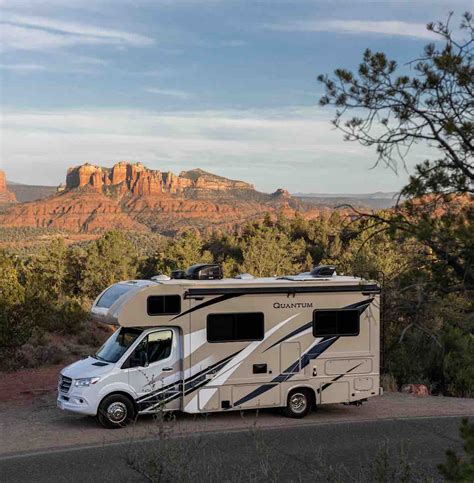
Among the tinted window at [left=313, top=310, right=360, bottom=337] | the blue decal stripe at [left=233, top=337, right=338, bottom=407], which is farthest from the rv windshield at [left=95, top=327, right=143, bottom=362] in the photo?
the tinted window at [left=313, top=310, right=360, bottom=337]

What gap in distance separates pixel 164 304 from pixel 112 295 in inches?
41.9

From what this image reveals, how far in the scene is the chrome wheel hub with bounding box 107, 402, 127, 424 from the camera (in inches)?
520

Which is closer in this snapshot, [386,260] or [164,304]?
[164,304]

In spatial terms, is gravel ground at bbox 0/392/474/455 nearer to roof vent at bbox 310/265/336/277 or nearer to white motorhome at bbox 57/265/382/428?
white motorhome at bbox 57/265/382/428

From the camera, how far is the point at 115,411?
13258 mm

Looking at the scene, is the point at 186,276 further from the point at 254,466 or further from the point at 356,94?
the point at 356,94

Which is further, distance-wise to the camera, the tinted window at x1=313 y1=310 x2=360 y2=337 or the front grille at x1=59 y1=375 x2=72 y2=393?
the tinted window at x1=313 y1=310 x2=360 y2=337

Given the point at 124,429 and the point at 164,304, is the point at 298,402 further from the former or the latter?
the point at 124,429

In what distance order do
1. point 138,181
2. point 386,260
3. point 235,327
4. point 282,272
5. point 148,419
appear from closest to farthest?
point 235,327, point 148,419, point 386,260, point 282,272, point 138,181

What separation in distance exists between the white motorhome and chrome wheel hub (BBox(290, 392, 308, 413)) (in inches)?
0.8

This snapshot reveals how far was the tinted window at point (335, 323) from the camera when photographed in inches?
574

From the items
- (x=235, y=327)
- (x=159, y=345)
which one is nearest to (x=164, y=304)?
(x=159, y=345)

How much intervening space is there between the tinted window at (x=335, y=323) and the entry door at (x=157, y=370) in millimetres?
2821

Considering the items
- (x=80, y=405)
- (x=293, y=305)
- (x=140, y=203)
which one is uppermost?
(x=140, y=203)
